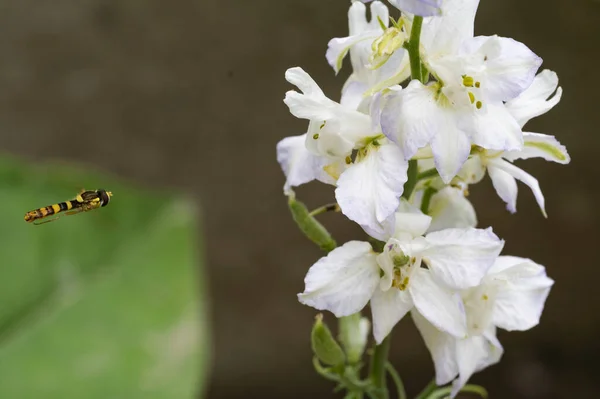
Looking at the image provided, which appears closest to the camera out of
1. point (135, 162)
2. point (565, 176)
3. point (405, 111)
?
point (405, 111)

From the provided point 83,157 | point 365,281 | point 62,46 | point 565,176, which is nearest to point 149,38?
point 62,46

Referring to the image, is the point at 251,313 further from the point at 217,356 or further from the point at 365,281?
the point at 365,281

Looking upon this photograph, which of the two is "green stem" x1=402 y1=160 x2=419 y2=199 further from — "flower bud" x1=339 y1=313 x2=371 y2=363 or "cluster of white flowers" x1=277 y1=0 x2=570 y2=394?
"flower bud" x1=339 y1=313 x2=371 y2=363

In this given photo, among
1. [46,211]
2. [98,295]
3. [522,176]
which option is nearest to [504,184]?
[522,176]

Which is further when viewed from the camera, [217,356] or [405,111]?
[217,356]

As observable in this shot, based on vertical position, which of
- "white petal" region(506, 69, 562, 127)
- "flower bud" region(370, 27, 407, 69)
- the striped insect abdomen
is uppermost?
"flower bud" region(370, 27, 407, 69)

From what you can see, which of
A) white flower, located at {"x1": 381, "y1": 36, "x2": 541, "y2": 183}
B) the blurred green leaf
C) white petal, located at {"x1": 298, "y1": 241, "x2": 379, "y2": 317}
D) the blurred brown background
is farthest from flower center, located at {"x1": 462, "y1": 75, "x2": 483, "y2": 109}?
the blurred brown background

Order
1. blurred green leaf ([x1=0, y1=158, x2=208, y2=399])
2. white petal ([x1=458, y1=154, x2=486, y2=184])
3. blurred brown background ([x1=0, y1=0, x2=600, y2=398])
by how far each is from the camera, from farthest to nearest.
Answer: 1. blurred brown background ([x1=0, y1=0, x2=600, y2=398])
2. blurred green leaf ([x1=0, y1=158, x2=208, y2=399])
3. white petal ([x1=458, y1=154, x2=486, y2=184])

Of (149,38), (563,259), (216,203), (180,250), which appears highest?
(149,38)
